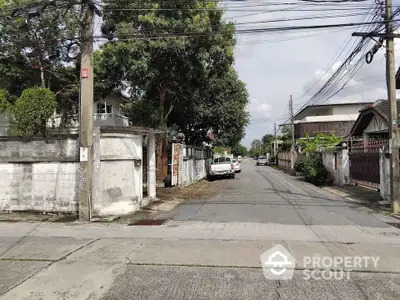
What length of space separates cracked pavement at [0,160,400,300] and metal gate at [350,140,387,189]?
6.93 metres

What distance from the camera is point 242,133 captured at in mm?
35500

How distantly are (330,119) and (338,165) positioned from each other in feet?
125

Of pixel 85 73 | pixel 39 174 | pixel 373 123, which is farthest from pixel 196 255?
pixel 373 123

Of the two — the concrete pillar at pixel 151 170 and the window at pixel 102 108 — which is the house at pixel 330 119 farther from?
the concrete pillar at pixel 151 170

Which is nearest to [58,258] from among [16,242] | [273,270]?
[16,242]

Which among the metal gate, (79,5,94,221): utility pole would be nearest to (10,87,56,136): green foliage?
(79,5,94,221): utility pole

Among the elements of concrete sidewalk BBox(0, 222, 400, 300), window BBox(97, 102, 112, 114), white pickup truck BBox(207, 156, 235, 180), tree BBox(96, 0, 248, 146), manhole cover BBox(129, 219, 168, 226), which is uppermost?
tree BBox(96, 0, 248, 146)

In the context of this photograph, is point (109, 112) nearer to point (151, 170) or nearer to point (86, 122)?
point (151, 170)

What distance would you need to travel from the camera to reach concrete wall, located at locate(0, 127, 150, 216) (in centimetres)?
1287

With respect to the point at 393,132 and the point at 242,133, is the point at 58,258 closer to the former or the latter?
the point at 393,132

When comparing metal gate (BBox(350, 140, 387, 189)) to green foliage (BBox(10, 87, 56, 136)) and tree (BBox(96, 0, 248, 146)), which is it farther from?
green foliage (BBox(10, 87, 56, 136))

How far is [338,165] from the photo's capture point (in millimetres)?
24562

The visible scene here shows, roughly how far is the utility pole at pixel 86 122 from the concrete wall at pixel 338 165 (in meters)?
16.3

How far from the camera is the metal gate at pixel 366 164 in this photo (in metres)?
19.0
